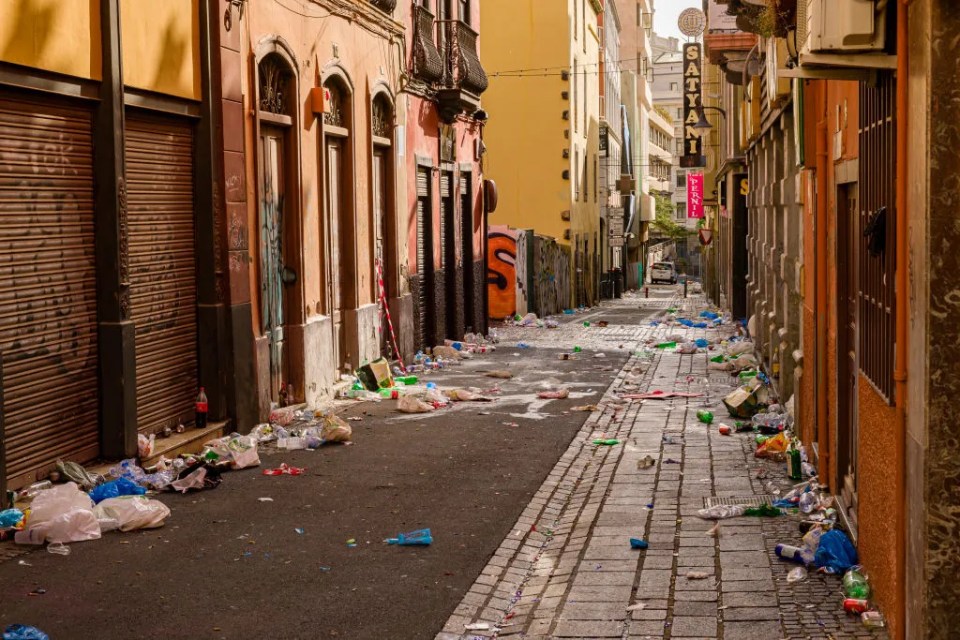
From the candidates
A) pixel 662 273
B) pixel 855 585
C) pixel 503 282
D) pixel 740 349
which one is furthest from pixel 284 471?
pixel 662 273

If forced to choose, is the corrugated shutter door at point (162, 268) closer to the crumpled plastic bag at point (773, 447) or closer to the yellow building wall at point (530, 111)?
the crumpled plastic bag at point (773, 447)

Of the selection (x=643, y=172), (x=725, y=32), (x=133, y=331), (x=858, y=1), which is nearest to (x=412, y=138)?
(x=725, y=32)

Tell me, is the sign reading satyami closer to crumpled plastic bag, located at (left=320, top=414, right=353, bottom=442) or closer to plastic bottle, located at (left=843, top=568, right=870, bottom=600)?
crumpled plastic bag, located at (left=320, top=414, right=353, bottom=442)

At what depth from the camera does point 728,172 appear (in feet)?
101

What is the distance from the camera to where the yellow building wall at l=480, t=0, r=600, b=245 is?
38.8 m

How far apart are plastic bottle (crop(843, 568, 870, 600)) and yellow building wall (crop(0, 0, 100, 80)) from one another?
20.0 feet

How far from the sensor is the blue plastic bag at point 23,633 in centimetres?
567

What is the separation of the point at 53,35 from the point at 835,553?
6.20 meters

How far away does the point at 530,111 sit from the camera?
128ft

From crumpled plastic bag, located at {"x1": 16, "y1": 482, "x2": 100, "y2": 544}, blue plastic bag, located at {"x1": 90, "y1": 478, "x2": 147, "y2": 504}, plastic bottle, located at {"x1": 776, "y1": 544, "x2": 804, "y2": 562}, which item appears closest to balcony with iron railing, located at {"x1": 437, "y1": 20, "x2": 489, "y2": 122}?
blue plastic bag, located at {"x1": 90, "y1": 478, "x2": 147, "y2": 504}

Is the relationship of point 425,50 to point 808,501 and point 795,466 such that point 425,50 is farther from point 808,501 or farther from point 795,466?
point 808,501

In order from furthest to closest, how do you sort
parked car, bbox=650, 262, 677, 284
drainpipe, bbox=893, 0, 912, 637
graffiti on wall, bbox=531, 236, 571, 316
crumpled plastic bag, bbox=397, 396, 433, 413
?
parked car, bbox=650, 262, 677, 284 → graffiti on wall, bbox=531, 236, 571, 316 → crumpled plastic bag, bbox=397, 396, 433, 413 → drainpipe, bbox=893, 0, 912, 637

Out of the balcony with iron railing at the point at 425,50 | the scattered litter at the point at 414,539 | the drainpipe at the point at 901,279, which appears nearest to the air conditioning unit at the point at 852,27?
the drainpipe at the point at 901,279

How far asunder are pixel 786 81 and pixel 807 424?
4.29 m
